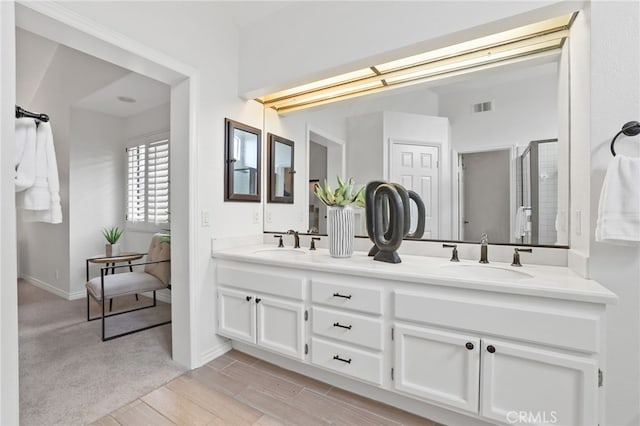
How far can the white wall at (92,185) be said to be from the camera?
12.4 feet

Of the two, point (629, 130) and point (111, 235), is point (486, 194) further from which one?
point (111, 235)

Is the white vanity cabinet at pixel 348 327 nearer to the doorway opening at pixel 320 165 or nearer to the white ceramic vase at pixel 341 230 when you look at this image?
the white ceramic vase at pixel 341 230

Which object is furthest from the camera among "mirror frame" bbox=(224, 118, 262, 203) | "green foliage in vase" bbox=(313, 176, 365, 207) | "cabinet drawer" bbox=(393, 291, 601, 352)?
"mirror frame" bbox=(224, 118, 262, 203)

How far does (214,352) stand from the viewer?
2.19 metres

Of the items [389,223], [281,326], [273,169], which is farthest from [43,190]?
[389,223]

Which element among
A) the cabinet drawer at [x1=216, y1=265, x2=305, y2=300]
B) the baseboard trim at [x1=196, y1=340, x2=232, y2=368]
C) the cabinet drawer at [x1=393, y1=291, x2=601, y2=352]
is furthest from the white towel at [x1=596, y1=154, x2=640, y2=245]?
the baseboard trim at [x1=196, y1=340, x2=232, y2=368]

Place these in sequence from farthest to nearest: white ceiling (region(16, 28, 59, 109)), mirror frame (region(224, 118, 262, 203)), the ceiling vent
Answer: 1. white ceiling (region(16, 28, 59, 109))
2. mirror frame (region(224, 118, 262, 203))
3. the ceiling vent

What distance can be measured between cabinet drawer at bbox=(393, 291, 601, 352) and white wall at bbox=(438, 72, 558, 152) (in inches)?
42.6

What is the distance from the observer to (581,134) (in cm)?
142

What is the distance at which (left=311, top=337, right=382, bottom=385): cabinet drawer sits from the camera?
154cm

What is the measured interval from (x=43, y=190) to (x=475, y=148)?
2.51 meters

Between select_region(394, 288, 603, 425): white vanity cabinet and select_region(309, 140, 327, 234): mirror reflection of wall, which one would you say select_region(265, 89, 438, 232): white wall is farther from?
select_region(394, 288, 603, 425): white vanity cabinet

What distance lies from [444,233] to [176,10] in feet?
7.78

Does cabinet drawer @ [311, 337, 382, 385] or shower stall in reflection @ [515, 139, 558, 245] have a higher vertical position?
shower stall in reflection @ [515, 139, 558, 245]
